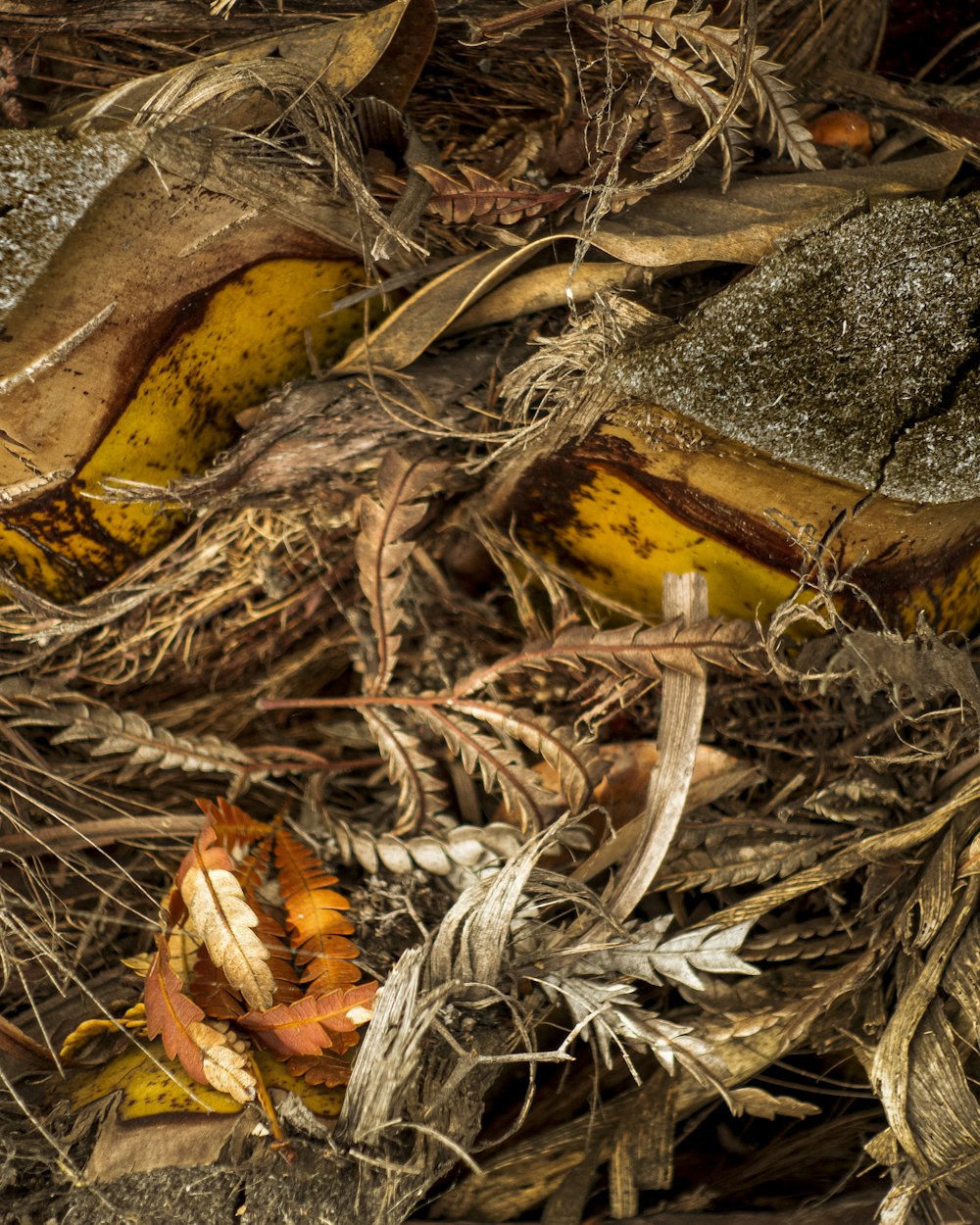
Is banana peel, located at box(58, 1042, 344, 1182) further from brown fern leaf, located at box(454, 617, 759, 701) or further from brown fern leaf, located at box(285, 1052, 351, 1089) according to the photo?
brown fern leaf, located at box(454, 617, 759, 701)

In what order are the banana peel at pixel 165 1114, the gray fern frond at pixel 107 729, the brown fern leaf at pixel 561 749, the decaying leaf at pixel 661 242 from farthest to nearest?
the gray fern frond at pixel 107 729
the brown fern leaf at pixel 561 749
the decaying leaf at pixel 661 242
the banana peel at pixel 165 1114

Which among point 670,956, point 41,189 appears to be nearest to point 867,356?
point 670,956

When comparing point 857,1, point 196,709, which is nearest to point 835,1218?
point 196,709

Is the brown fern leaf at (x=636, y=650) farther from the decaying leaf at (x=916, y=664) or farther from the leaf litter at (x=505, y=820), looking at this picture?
the decaying leaf at (x=916, y=664)

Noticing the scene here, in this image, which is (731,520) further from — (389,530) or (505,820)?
(505,820)

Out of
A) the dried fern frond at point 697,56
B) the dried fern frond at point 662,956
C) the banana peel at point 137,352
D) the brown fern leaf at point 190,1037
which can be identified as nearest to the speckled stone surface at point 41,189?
the banana peel at point 137,352

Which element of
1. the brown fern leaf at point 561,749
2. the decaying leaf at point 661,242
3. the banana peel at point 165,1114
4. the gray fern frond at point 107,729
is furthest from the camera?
the gray fern frond at point 107,729
